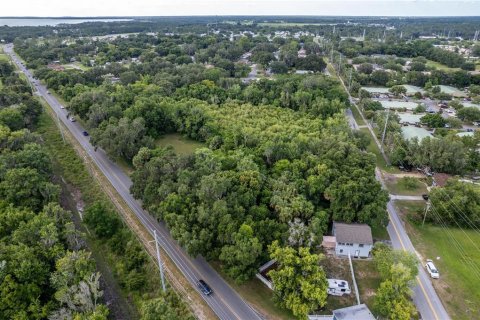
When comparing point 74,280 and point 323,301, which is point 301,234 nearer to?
point 323,301

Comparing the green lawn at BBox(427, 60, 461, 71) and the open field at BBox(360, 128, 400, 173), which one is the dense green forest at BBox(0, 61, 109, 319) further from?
the green lawn at BBox(427, 60, 461, 71)

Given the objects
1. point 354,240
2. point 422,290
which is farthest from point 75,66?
point 422,290

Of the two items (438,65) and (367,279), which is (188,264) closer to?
(367,279)

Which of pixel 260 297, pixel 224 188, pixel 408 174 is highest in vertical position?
pixel 224 188

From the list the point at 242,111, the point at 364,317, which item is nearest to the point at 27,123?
the point at 242,111

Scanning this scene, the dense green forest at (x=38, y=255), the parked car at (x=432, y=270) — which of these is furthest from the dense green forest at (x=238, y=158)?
the dense green forest at (x=38, y=255)

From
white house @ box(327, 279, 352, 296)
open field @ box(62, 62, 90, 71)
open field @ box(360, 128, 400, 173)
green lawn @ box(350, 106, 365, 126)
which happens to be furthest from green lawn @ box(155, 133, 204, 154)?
open field @ box(62, 62, 90, 71)
